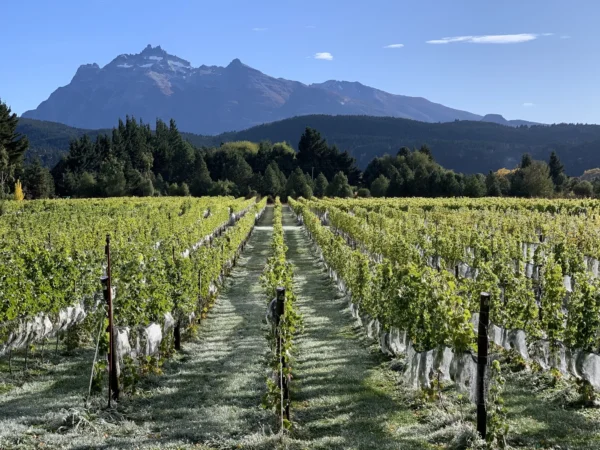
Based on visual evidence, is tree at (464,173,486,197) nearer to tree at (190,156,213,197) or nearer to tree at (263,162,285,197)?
tree at (263,162,285,197)

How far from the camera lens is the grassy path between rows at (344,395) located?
21.6ft

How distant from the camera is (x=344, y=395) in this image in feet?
26.5

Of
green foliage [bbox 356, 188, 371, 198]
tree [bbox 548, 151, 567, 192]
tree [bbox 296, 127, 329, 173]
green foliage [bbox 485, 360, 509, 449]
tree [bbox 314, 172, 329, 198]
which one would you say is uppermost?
tree [bbox 296, 127, 329, 173]

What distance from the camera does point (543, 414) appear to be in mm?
6969

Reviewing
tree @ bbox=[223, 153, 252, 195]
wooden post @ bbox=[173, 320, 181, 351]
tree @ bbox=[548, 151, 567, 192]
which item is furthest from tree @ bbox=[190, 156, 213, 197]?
wooden post @ bbox=[173, 320, 181, 351]

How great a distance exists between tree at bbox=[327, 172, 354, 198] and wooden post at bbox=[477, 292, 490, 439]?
69096mm

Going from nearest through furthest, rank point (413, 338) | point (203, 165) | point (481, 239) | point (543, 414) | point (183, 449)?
point (183, 449) < point (543, 414) < point (413, 338) < point (481, 239) < point (203, 165)

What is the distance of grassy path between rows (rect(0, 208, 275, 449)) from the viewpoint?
255 inches

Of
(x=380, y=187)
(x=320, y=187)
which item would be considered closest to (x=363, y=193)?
(x=380, y=187)

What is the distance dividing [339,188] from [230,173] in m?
22.1

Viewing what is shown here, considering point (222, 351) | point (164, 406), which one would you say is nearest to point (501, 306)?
point (222, 351)

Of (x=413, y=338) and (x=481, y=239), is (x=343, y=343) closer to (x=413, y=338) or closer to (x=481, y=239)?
(x=413, y=338)

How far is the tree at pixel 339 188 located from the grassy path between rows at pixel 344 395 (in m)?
62.4

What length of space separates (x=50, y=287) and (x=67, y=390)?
8.90 ft
